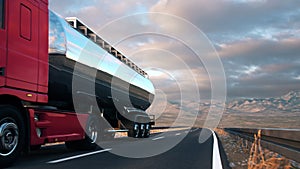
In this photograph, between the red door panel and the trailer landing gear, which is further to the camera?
the trailer landing gear

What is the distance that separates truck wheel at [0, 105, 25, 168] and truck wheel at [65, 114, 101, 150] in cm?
402

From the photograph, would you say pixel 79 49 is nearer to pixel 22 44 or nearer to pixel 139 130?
pixel 22 44

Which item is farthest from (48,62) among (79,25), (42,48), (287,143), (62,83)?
(287,143)

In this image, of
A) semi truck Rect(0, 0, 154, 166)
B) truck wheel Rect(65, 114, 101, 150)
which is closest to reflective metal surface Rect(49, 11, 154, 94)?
semi truck Rect(0, 0, 154, 166)

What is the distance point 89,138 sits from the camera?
11.8 metres

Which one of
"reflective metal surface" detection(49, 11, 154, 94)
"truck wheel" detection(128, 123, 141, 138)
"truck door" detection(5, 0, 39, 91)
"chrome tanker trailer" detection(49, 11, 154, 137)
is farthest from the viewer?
"truck wheel" detection(128, 123, 141, 138)

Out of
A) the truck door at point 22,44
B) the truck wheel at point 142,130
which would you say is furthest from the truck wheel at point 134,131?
the truck door at point 22,44

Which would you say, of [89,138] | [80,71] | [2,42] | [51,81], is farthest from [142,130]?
[2,42]

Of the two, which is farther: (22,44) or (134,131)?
(134,131)

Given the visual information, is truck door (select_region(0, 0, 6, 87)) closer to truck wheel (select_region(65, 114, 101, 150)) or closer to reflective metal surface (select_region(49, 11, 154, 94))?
reflective metal surface (select_region(49, 11, 154, 94))

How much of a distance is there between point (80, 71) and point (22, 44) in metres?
3.61

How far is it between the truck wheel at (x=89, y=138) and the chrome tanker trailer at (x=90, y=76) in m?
0.45

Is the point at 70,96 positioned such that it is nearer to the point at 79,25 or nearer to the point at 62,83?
the point at 62,83

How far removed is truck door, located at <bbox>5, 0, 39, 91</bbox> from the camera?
282 inches
